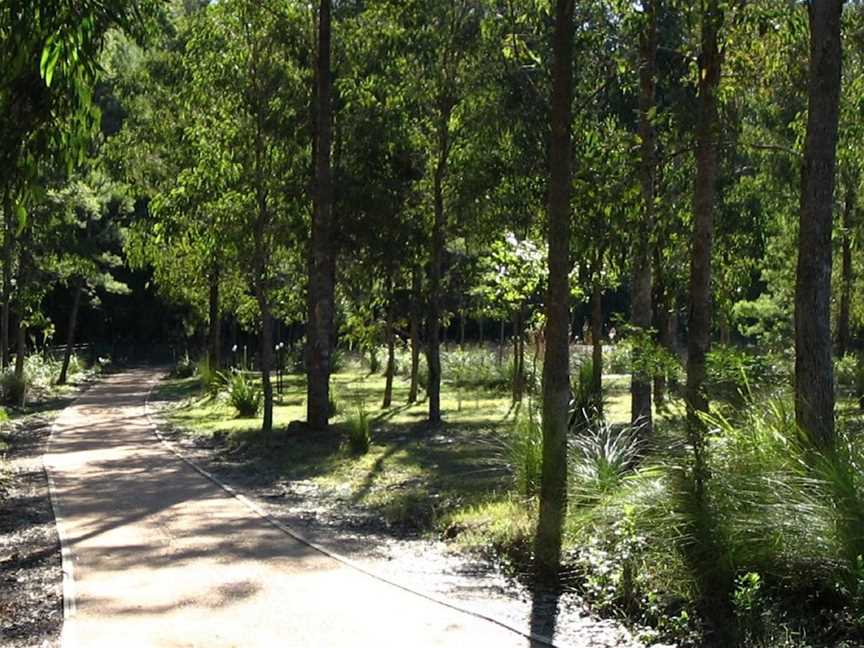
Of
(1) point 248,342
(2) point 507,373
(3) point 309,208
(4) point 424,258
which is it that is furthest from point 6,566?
(1) point 248,342

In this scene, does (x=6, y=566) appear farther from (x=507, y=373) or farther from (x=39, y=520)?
(x=507, y=373)

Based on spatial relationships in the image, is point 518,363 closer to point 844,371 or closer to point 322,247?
point 322,247

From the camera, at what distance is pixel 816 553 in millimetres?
6117

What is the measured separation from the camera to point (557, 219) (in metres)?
8.26

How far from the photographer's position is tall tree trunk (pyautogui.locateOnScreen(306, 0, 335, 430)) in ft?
58.0

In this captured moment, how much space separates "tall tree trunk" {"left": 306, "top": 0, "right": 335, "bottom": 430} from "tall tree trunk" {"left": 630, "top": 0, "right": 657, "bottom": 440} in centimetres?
599

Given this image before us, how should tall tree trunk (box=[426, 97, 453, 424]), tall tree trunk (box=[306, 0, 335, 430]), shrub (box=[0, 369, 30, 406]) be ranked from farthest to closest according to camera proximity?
shrub (box=[0, 369, 30, 406]) → tall tree trunk (box=[426, 97, 453, 424]) → tall tree trunk (box=[306, 0, 335, 430])

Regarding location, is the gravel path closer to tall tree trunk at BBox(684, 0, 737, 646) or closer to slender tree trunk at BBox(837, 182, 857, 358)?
tall tree trunk at BBox(684, 0, 737, 646)

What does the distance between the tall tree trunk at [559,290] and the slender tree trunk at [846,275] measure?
47.4 ft

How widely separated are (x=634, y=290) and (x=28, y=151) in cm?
911

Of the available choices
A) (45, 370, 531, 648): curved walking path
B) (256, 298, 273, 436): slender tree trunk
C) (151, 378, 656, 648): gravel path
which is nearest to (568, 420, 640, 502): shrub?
(151, 378, 656, 648): gravel path

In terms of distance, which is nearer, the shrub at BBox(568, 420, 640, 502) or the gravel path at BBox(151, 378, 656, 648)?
the gravel path at BBox(151, 378, 656, 648)

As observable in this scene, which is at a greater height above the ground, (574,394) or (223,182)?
(223,182)

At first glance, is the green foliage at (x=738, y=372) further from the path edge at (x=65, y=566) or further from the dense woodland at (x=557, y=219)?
the path edge at (x=65, y=566)
